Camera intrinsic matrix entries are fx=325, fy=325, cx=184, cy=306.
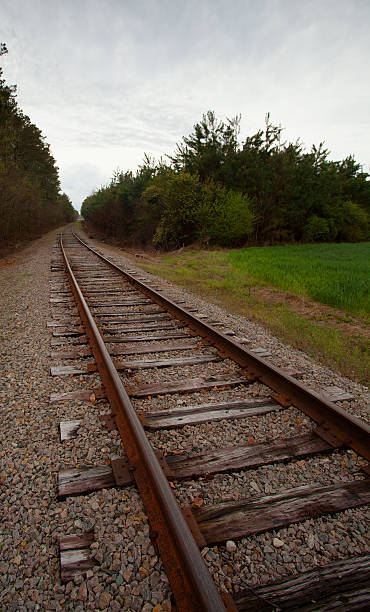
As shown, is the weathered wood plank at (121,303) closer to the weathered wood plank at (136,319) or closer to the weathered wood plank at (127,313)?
the weathered wood plank at (127,313)

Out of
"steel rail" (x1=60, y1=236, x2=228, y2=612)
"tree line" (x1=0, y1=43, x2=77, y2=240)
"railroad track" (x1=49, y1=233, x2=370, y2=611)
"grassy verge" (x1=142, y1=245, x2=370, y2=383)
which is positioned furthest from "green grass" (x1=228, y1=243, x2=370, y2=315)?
"tree line" (x1=0, y1=43, x2=77, y2=240)

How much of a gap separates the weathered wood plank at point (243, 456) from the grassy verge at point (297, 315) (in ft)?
6.13

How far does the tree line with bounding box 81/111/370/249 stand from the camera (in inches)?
856

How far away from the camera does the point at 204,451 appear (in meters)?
2.43

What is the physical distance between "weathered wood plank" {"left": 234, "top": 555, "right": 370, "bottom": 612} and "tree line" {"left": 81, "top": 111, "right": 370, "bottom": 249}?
2076 centimetres

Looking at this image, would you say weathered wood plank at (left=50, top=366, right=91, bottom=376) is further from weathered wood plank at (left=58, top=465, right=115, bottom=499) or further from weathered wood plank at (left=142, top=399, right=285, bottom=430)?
weathered wood plank at (left=58, top=465, right=115, bottom=499)

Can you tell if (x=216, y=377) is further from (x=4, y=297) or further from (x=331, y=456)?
(x=4, y=297)

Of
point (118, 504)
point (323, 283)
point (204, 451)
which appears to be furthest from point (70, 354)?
point (323, 283)

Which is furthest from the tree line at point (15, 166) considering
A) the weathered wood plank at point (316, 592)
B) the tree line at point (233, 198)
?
the weathered wood plank at point (316, 592)

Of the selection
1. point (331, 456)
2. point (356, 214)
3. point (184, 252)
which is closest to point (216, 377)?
point (331, 456)

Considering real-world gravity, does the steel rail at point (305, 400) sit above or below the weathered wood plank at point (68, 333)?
above

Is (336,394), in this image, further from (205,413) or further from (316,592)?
(316,592)

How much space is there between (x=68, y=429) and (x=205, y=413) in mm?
1154

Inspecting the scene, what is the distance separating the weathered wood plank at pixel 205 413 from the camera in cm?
275
